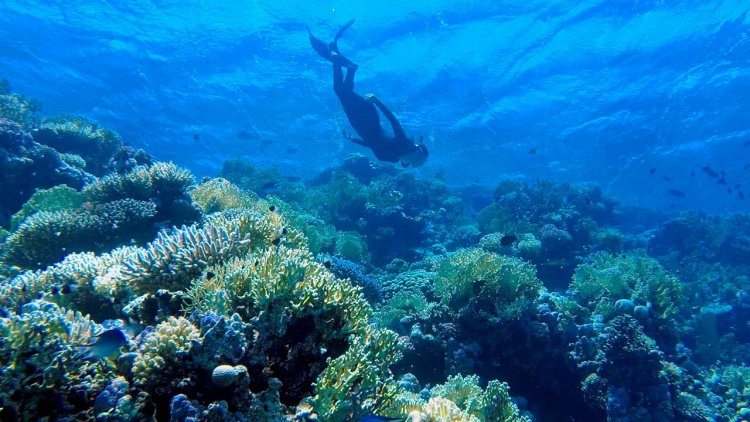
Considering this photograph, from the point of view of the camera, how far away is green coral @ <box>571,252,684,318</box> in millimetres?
9477

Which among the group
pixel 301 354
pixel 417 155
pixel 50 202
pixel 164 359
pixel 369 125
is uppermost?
pixel 369 125

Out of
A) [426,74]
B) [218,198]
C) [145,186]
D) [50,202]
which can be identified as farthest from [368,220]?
[426,74]

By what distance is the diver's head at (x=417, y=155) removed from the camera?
11891mm

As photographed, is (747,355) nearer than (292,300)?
No

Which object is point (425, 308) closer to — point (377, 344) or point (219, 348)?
point (377, 344)

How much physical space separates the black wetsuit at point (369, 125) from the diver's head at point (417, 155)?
0.11 metres

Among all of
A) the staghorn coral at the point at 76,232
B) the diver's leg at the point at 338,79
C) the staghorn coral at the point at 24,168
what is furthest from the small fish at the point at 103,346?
the diver's leg at the point at 338,79

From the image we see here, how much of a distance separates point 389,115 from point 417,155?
165 cm

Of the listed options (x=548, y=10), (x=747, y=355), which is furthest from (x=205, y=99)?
(x=747, y=355)

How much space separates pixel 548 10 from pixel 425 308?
20.0m

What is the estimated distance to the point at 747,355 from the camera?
12.4 m

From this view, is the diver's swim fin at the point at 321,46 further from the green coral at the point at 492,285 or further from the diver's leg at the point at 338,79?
the green coral at the point at 492,285

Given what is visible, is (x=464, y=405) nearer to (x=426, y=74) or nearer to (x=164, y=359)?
(x=164, y=359)

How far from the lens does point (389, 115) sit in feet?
36.8
